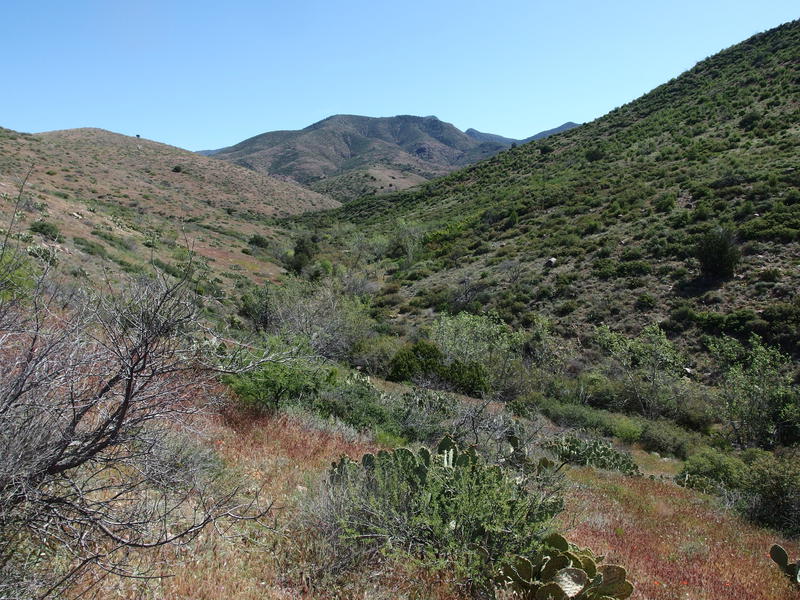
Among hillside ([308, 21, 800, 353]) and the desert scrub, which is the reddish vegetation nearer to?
the desert scrub

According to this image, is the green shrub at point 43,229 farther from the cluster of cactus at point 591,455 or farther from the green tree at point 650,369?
the green tree at point 650,369

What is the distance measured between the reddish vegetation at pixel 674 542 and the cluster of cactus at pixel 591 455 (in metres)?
1.49

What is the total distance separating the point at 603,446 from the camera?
1102 centimetres

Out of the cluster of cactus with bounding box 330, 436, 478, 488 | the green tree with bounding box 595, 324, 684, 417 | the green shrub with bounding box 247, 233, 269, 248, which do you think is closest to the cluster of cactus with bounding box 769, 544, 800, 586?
the cluster of cactus with bounding box 330, 436, 478, 488

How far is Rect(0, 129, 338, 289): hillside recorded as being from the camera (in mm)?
21547

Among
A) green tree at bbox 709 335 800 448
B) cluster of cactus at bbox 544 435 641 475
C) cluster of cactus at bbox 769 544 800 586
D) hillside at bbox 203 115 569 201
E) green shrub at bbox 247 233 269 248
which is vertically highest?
hillside at bbox 203 115 569 201

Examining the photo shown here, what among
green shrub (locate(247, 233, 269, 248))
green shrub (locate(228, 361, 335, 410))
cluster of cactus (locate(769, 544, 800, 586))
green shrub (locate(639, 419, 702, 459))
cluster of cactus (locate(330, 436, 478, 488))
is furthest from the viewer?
green shrub (locate(247, 233, 269, 248))

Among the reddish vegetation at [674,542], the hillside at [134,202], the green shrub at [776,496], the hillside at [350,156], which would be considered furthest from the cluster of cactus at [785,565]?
the hillside at [350,156]

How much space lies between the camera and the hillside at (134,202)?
70.7ft

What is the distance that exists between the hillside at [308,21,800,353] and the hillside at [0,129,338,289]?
13.2m

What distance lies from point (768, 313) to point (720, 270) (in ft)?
12.3

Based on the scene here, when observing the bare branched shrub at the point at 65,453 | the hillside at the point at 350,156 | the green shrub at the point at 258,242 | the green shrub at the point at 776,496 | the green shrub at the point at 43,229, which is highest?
the hillside at the point at 350,156

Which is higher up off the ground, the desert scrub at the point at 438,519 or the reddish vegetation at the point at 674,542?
the desert scrub at the point at 438,519

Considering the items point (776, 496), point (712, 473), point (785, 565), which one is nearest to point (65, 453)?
point (785, 565)
